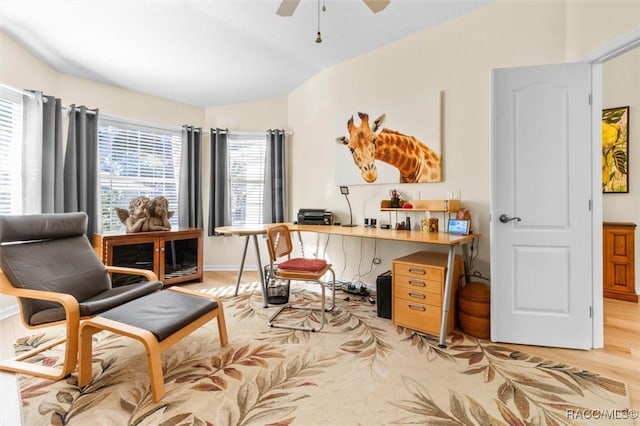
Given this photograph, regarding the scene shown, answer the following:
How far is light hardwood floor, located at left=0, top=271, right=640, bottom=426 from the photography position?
1535 mm

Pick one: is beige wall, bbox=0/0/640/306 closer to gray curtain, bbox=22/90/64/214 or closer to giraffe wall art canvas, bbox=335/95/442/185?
giraffe wall art canvas, bbox=335/95/442/185

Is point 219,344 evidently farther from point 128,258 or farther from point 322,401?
point 128,258

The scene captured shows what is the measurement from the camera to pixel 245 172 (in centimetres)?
443

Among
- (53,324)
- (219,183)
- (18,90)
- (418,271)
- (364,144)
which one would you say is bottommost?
(53,324)

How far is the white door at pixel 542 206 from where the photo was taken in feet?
6.61

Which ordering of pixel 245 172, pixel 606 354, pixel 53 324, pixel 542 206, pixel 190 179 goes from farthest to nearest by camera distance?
1. pixel 245 172
2. pixel 190 179
3. pixel 542 206
4. pixel 606 354
5. pixel 53 324

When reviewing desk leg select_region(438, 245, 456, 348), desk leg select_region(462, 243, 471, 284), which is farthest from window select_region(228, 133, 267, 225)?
desk leg select_region(438, 245, 456, 348)

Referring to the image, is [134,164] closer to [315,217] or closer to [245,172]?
[245,172]

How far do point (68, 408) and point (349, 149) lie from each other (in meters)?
3.11

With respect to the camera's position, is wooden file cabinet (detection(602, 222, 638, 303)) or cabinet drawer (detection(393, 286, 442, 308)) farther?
wooden file cabinet (detection(602, 222, 638, 303))

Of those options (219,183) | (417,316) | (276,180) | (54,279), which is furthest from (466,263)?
(219,183)

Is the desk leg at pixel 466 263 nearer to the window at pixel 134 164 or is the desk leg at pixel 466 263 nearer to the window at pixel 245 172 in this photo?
the window at pixel 245 172

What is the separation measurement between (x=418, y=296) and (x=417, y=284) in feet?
0.31

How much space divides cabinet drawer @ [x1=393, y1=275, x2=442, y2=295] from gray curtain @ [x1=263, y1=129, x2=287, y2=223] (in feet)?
7.14
